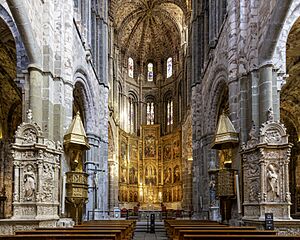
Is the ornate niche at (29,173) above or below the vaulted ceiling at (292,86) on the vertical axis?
below

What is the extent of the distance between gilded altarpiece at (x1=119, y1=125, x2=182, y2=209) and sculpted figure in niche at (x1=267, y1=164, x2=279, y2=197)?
30616mm

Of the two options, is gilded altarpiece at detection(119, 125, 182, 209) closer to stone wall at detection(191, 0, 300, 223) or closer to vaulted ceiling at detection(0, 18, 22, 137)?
vaulted ceiling at detection(0, 18, 22, 137)

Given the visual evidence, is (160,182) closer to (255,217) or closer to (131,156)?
(131,156)

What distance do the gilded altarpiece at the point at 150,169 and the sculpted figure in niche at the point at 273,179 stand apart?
30.6 meters

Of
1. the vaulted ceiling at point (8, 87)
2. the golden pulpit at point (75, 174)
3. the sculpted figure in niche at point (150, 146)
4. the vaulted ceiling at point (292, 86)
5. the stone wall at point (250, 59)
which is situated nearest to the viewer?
the stone wall at point (250, 59)

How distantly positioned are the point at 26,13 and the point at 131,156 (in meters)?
34.5

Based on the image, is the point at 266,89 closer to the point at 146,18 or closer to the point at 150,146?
the point at 150,146

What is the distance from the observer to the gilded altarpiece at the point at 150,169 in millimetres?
45531

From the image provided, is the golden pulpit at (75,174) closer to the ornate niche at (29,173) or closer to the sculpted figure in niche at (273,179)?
the ornate niche at (29,173)

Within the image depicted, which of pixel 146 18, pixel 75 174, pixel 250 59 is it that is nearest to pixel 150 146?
pixel 146 18

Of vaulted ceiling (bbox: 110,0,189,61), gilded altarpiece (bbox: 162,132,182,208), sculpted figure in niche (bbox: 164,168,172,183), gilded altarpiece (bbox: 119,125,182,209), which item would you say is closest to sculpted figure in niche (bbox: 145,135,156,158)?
gilded altarpiece (bbox: 119,125,182,209)

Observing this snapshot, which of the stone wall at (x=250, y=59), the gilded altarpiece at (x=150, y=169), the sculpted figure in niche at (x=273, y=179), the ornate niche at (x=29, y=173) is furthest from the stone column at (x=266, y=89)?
the gilded altarpiece at (x=150, y=169)

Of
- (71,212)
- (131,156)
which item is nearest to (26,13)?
(71,212)

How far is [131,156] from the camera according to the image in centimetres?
4762
